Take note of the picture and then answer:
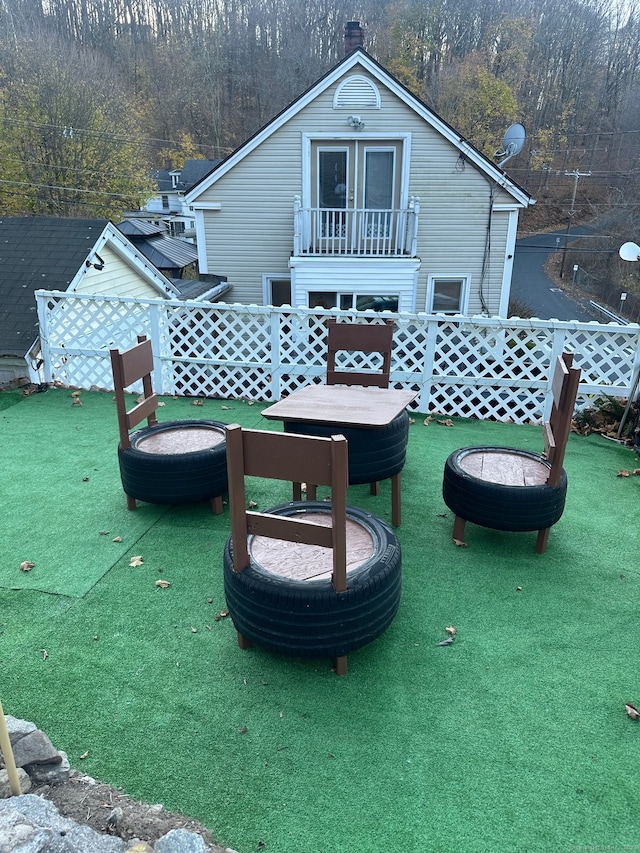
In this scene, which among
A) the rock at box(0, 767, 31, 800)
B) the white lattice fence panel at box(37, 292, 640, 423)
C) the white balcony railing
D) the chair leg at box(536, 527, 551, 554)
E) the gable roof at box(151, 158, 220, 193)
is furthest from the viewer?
the gable roof at box(151, 158, 220, 193)

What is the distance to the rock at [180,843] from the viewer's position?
6.32ft

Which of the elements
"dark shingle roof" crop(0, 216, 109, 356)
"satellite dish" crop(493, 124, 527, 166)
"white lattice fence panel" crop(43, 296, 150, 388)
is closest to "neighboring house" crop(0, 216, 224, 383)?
"dark shingle roof" crop(0, 216, 109, 356)

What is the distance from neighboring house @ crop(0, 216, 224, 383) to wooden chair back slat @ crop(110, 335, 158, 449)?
3.91 meters

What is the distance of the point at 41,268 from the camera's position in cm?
859

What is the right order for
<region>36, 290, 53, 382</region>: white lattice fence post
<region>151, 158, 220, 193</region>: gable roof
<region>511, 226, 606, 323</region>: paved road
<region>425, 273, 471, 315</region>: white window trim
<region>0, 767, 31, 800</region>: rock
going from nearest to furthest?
<region>0, 767, 31, 800</region>: rock
<region>36, 290, 53, 382</region>: white lattice fence post
<region>425, 273, 471, 315</region>: white window trim
<region>511, 226, 606, 323</region>: paved road
<region>151, 158, 220, 193</region>: gable roof

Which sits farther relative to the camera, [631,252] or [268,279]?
[268,279]

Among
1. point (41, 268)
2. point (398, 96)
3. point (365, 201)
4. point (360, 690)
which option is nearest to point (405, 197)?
point (365, 201)

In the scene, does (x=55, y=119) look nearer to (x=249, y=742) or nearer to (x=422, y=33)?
(x=249, y=742)

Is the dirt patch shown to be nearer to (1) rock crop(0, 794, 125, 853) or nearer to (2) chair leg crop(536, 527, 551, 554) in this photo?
(1) rock crop(0, 794, 125, 853)

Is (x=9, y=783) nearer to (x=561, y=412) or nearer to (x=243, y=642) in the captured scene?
(x=243, y=642)

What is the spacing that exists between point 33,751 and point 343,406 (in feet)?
9.51

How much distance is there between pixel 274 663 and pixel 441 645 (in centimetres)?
97

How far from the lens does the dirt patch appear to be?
2.10 m

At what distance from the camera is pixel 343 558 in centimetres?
271
